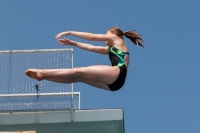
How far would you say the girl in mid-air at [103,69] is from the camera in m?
11.9

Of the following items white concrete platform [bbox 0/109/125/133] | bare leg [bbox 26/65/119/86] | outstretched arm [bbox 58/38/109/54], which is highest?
outstretched arm [bbox 58/38/109/54]

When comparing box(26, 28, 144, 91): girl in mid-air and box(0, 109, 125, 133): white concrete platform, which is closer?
box(26, 28, 144, 91): girl in mid-air

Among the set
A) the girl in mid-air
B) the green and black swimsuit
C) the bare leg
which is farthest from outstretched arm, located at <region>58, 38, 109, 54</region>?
the bare leg

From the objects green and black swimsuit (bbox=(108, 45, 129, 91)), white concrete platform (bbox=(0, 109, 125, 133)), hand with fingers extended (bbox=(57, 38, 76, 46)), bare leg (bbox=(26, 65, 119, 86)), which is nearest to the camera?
bare leg (bbox=(26, 65, 119, 86))

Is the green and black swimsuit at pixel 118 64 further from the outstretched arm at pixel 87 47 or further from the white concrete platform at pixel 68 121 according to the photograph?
the white concrete platform at pixel 68 121

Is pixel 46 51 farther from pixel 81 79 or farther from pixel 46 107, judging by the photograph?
pixel 81 79

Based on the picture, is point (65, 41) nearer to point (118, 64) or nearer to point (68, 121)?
point (118, 64)

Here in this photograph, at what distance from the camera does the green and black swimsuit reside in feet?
39.6

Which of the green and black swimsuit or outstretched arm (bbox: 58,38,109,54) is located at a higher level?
outstretched arm (bbox: 58,38,109,54)

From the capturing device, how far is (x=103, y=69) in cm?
1193

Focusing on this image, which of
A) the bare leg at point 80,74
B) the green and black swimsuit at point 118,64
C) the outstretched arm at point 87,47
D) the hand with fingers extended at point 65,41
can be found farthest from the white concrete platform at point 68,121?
the bare leg at point 80,74

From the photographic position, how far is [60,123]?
49.6ft

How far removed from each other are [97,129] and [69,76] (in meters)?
3.39

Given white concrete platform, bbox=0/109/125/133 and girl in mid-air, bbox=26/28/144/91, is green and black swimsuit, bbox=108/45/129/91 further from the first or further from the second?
white concrete platform, bbox=0/109/125/133
